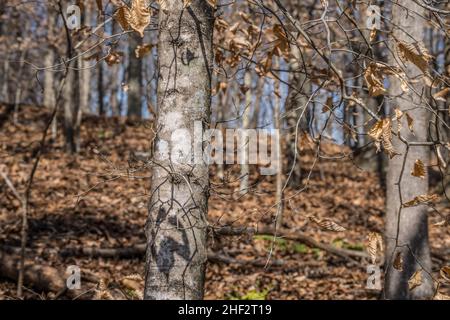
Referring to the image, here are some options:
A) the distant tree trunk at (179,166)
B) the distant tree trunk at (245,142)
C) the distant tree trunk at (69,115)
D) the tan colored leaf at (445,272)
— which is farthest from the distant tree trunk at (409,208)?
the distant tree trunk at (69,115)

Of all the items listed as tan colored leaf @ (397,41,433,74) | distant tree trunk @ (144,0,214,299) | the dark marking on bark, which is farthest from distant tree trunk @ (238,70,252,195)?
tan colored leaf @ (397,41,433,74)

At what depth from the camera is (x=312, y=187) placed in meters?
12.8

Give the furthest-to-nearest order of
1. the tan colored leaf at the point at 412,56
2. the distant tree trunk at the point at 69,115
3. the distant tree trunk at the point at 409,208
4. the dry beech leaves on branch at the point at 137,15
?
1. the distant tree trunk at the point at 69,115
2. the distant tree trunk at the point at 409,208
3. the tan colored leaf at the point at 412,56
4. the dry beech leaves on branch at the point at 137,15

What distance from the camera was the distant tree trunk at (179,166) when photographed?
251 centimetres

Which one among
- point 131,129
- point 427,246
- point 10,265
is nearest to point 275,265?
point 427,246

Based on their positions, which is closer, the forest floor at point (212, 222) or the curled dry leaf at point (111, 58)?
the curled dry leaf at point (111, 58)

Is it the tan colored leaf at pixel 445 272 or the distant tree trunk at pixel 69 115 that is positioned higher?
the distant tree trunk at pixel 69 115

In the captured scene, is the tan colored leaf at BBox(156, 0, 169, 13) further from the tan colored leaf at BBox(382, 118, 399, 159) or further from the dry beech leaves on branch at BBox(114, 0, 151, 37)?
Answer: the tan colored leaf at BBox(382, 118, 399, 159)

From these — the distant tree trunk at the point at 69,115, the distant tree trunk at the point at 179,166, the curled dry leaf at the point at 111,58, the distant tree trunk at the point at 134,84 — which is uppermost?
the distant tree trunk at the point at 134,84

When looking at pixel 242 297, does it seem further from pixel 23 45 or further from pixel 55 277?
pixel 23 45

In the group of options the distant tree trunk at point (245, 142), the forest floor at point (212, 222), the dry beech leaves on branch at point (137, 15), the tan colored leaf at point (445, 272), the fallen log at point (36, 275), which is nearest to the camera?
the dry beech leaves on branch at point (137, 15)

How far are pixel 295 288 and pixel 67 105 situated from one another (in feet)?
26.0

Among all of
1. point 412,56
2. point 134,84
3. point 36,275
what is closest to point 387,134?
point 412,56

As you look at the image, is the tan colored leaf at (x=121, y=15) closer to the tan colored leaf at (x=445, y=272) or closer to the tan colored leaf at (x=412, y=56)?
the tan colored leaf at (x=412, y=56)
